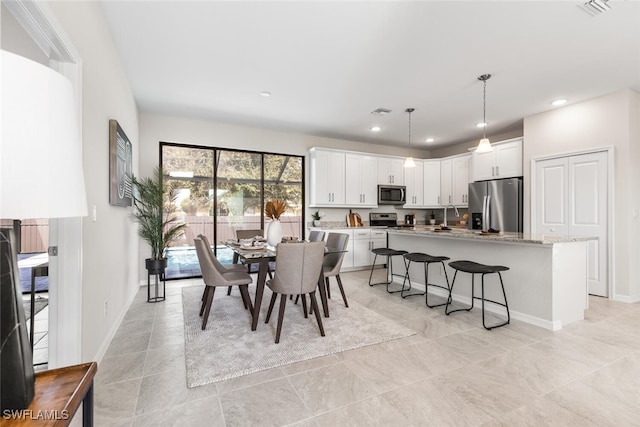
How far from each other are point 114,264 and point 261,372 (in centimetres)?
182

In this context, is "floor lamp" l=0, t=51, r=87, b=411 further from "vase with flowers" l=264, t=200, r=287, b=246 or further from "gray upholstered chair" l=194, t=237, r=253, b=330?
"vase with flowers" l=264, t=200, r=287, b=246

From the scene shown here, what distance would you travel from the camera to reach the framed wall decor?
2.62m

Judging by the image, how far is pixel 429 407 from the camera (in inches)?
68.8

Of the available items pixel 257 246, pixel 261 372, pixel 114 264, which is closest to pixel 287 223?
pixel 257 246

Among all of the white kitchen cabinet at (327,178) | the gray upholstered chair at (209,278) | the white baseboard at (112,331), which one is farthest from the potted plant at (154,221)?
the white kitchen cabinet at (327,178)

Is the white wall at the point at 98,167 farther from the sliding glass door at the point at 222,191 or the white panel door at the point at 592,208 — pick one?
the white panel door at the point at 592,208

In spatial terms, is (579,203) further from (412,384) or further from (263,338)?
(263,338)

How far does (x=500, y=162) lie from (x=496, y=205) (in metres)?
0.79

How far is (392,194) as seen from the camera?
21.2ft

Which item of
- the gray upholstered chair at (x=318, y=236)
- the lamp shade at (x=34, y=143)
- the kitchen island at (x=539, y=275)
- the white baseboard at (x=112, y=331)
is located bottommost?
the white baseboard at (x=112, y=331)

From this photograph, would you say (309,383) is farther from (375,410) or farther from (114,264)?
(114,264)

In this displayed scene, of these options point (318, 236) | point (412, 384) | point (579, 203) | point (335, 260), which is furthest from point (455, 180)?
point (412, 384)

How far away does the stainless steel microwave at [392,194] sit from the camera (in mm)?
6379

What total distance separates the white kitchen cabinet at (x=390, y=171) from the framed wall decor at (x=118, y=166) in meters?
4.61
